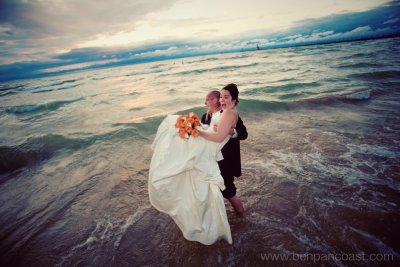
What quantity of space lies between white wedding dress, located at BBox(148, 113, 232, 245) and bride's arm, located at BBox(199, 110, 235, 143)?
0.36 feet

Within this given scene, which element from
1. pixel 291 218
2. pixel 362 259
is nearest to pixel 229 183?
pixel 291 218

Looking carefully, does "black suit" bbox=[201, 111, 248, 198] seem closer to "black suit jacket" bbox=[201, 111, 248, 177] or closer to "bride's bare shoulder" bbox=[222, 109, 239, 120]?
"black suit jacket" bbox=[201, 111, 248, 177]

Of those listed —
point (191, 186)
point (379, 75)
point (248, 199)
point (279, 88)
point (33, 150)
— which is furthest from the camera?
point (379, 75)

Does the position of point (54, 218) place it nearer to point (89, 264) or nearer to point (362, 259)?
point (89, 264)

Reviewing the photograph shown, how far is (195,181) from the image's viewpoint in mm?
3088

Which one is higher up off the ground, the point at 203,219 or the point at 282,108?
the point at 203,219

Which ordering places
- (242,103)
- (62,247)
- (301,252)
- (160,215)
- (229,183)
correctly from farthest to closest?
(242,103) → (160,215) → (62,247) → (229,183) → (301,252)

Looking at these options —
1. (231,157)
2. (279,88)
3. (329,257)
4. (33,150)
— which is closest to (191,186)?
(231,157)

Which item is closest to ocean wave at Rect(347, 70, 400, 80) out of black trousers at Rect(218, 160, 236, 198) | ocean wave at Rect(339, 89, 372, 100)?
ocean wave at Rect(339, 89, 372, 100)

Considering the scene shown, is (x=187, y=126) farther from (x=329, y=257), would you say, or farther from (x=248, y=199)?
(x=329, y=257)

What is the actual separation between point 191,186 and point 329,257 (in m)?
2.28

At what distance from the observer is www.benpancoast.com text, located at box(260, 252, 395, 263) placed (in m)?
3.04

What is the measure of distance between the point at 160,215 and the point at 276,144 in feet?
14.8

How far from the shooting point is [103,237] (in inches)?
156
